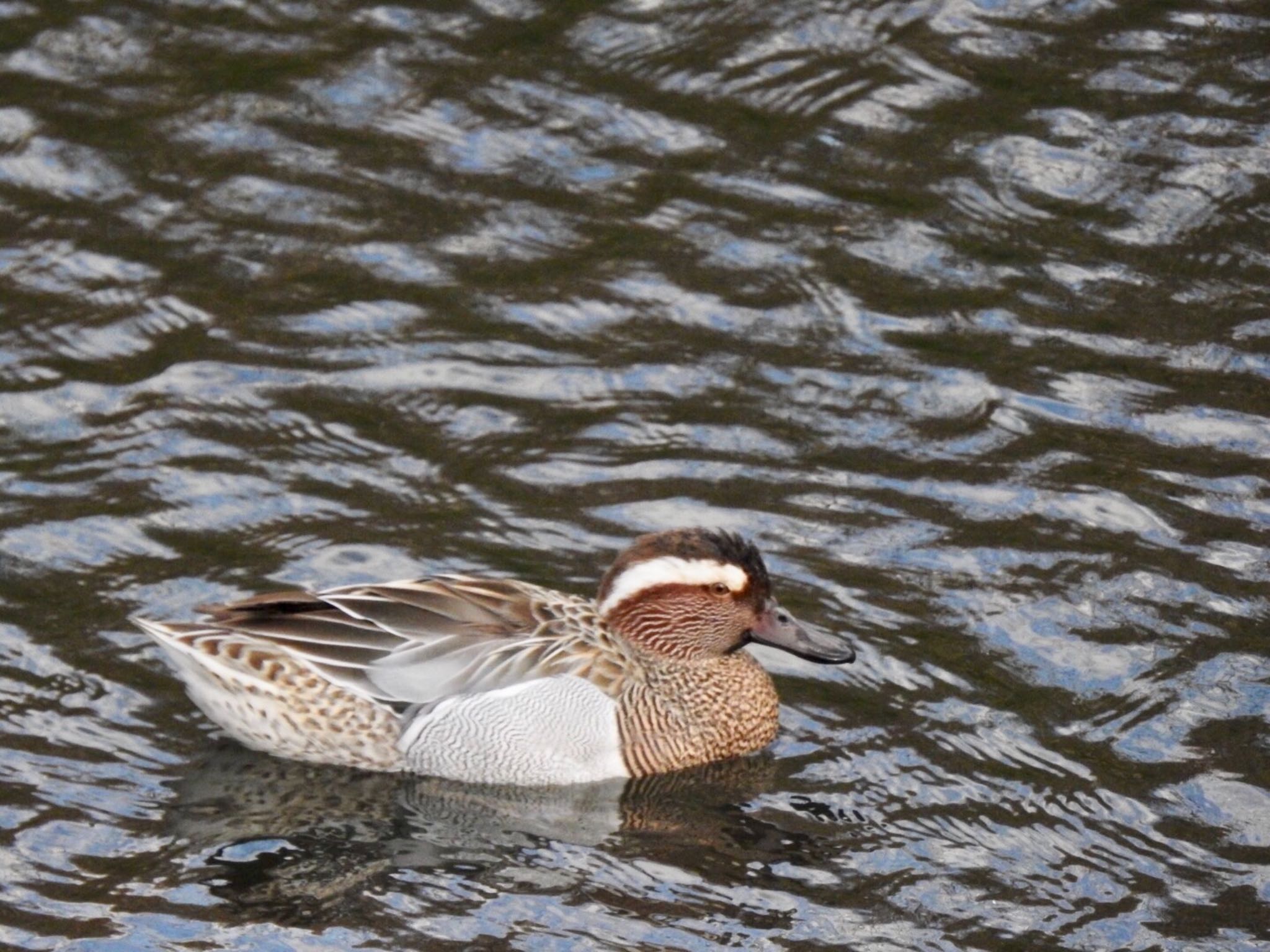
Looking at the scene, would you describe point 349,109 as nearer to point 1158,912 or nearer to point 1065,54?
point 1065,54

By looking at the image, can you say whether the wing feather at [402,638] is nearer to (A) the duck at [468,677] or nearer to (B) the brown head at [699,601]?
(A) the duck at [468,677]

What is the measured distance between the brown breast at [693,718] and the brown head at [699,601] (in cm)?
17

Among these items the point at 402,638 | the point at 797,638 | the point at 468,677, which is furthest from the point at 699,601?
the point at 402,638

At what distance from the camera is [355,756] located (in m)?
8.52

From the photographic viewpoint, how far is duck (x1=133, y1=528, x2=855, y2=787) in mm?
8461

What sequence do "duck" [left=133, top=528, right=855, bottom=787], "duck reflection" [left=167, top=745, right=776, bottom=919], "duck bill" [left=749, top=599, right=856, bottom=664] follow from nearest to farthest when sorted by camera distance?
1. "duck reflection" [left=167, top=745, right=776, bottom=919]
2. "duck" [left=133, top=528, right=855, bottom=787]
3. "duck bill" [left=749, top=599, right=856, bottom=664]

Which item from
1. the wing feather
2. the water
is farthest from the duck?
the water

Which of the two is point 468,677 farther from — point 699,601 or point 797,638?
point 797,638

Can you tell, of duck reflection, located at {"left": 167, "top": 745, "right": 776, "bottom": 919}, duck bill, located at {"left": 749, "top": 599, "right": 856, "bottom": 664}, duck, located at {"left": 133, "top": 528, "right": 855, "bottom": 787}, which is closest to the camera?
duck reflection, located at {"left": 167, "top": 745, "right": 776, "bottom": 919}

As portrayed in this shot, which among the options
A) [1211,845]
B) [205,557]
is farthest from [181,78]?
[1211,845]

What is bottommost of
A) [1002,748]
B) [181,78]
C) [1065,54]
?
[1002,748]

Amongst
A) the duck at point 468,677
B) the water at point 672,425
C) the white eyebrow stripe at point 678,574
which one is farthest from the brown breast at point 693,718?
the white eyebrow stripe at point 678,574

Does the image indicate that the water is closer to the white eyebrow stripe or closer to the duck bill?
the duck bill

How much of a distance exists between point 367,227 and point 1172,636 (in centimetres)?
507
